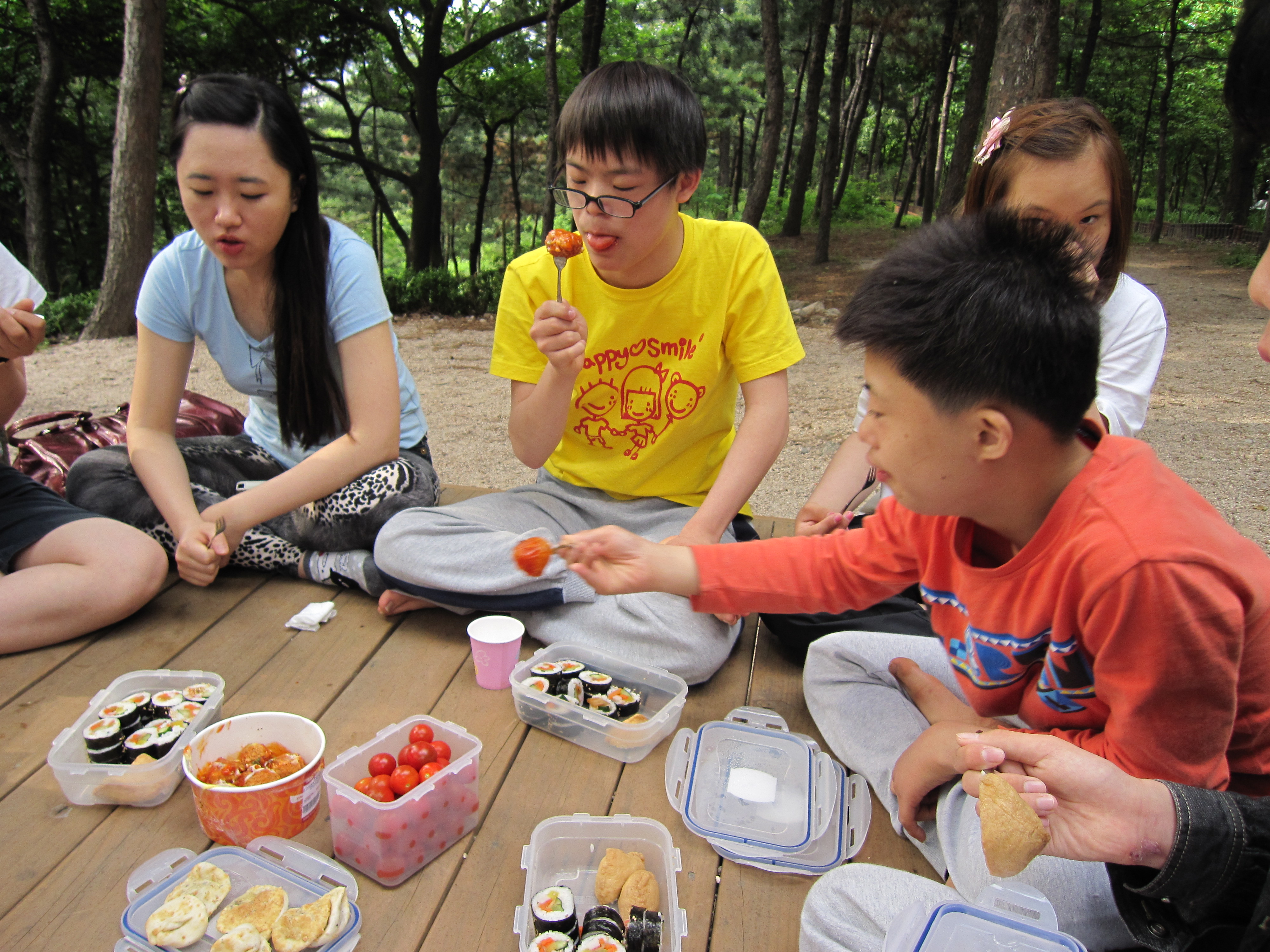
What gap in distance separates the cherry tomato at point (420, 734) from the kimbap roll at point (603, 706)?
14.3 inches

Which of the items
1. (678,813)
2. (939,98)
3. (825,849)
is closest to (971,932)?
(825,849)

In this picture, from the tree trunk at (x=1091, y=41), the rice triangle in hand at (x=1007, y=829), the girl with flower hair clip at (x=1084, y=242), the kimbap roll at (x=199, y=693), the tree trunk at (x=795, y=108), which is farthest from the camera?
the tree trunk at (x=795, y=108)

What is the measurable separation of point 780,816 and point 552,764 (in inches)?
20.2

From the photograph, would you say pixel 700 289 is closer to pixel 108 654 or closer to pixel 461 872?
pixel 461 872

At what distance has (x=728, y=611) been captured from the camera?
1.75 m

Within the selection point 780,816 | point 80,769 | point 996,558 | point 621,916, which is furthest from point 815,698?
point 80,769

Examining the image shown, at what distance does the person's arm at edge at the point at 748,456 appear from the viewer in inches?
90.6

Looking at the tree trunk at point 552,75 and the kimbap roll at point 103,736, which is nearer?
the kimbap roll at point 103,736

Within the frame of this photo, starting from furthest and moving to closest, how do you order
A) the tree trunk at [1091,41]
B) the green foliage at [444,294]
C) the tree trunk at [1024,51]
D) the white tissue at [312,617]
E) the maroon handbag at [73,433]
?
the tree trunk at [1091,41] → the green foliage at [444,294] → the tree trunk at [1024,51] → the maroon handbag at [73,433] → the white tissue at [312,617]

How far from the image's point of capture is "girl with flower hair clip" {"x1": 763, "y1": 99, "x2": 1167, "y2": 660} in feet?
6.79

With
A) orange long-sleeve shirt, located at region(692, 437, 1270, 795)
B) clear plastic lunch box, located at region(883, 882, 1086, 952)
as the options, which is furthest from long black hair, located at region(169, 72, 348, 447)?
clear plastic lunch box, located at region(883, 882, 1086, 952)

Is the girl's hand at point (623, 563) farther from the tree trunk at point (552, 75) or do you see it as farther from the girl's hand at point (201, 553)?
the tree trunk at point (552, 75)

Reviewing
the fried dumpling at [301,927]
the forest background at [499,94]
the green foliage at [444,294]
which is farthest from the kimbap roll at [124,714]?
the green foliage at [444,294]

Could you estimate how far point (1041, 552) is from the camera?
133 centimetres
